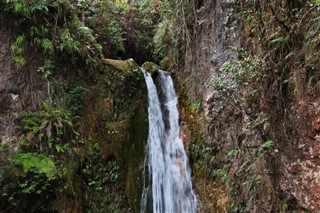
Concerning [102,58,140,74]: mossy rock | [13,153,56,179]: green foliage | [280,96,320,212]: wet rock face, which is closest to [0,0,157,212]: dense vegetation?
[13,153,56,179]: green foliage

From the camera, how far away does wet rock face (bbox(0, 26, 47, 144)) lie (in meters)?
5.82

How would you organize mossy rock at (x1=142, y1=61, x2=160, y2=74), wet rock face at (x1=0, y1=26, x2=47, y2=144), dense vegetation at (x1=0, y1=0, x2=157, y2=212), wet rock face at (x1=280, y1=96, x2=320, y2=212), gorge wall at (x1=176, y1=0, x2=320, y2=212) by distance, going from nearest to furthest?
wet rock face at (x1=280, y1=96, x2=320, y2=212)
gorge wall at (x1=176, y1=0, x2=320, y2=212)
dense vegetation at (x1=0, y1=0, x2=157, y2=212)
wet rock face at (x1=0, y1=26, x2=47, y2=144)
mossy rock at (x1=142, y1=61, x2=160, y2=74)

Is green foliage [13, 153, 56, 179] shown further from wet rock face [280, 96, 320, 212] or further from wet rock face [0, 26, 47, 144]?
wet rock face [280, 96, 320, 212]

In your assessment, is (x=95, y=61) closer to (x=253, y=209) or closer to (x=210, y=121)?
(x=210, y=121)

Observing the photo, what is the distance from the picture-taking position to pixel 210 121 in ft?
19.8

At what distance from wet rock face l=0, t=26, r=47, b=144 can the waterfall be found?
8.36 ft

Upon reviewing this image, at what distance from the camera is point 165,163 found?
257 inches

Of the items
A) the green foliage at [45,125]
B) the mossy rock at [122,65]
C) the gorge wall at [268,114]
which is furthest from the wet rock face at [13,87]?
the gorge wall at [268,114]

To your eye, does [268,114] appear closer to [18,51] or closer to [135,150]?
[135,150]

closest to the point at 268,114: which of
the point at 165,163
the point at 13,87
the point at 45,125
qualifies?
the point at 165,163

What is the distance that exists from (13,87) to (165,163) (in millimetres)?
3546

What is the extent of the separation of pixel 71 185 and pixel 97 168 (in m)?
0.69

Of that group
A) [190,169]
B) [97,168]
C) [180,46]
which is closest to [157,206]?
[190,169]

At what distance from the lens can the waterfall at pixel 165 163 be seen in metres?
6.05
